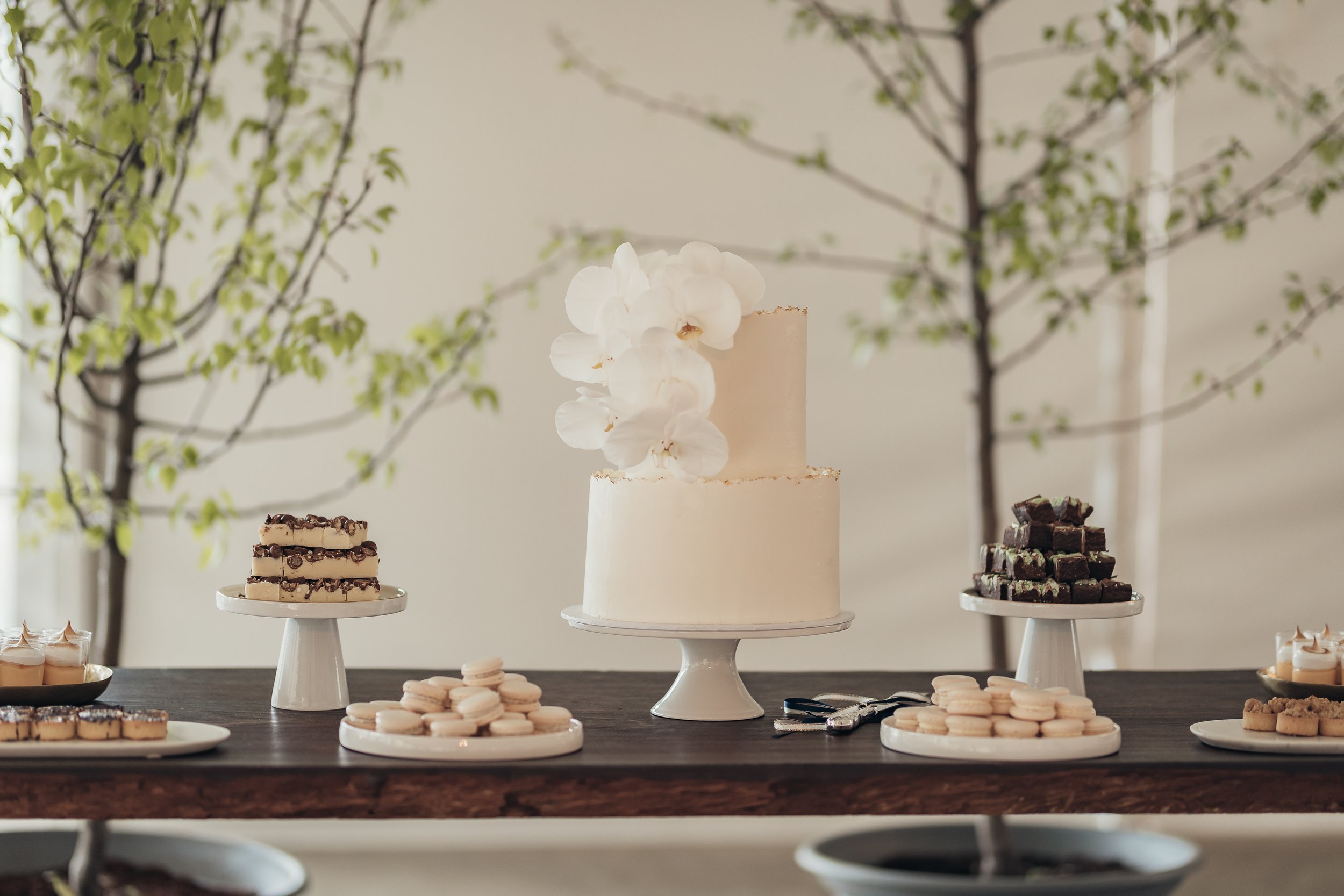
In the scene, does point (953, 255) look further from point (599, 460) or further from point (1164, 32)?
point (599, 460)

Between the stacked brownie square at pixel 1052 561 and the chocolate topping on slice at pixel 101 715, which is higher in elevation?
the stacked brownie square at pixel 1052 561

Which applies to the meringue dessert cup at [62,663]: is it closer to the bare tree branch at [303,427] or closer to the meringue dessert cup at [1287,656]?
the meringue dessert cup at [1287,656]

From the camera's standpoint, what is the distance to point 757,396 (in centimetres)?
152

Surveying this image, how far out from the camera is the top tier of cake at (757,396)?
1.52 meters

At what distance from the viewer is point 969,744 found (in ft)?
4.32

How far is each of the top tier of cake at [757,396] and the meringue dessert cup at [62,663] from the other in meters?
0.77

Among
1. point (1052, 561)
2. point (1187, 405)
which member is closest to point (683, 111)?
point (1187, 405)

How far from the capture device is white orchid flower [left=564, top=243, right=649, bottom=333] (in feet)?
4.82

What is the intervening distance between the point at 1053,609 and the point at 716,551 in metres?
0.41

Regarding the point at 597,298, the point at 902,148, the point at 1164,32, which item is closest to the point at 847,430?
the point at 902,148

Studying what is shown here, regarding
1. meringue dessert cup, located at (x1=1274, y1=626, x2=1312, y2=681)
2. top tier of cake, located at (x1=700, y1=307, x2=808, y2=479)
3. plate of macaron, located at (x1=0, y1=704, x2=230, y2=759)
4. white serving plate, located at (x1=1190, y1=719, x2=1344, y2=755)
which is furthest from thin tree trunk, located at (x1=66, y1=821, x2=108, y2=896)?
meringue dessert cup, located at (x1=1274, y1=626, x2=1312, y2=681)

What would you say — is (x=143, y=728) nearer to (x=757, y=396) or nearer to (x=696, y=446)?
(x=696, y=446)

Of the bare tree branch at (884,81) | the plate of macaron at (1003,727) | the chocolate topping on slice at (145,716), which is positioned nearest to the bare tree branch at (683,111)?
the bare tree branch at (884,81)

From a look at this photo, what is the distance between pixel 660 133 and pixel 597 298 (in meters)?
1.85
